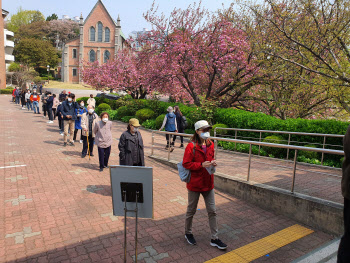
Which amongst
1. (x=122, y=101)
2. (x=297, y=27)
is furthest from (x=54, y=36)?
(x=297, y=27)

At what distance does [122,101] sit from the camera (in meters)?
24.1

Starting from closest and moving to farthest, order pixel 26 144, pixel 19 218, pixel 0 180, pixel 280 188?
pixel 19 218
pixel 280 188
pixel 0 180
pixel 26 144

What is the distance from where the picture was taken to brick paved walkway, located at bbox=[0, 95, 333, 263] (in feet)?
13.8

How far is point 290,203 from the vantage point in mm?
5508

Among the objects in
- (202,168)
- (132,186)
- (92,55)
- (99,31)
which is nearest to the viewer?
(132,186)

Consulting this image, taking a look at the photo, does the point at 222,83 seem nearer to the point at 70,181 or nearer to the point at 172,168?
the point at 172,168

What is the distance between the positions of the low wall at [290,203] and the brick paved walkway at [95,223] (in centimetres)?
17

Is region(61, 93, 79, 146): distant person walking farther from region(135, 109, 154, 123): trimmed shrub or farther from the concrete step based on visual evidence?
the concrete step

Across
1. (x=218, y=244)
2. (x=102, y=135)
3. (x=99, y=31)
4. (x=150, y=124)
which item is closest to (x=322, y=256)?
(x=218, y=244)

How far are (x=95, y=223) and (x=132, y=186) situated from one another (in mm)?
1980

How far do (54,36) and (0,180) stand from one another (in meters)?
90.5

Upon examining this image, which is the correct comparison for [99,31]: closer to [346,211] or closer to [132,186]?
[132,186]

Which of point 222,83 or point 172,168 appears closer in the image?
point 172,168

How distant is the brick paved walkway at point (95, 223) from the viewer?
4.21m
